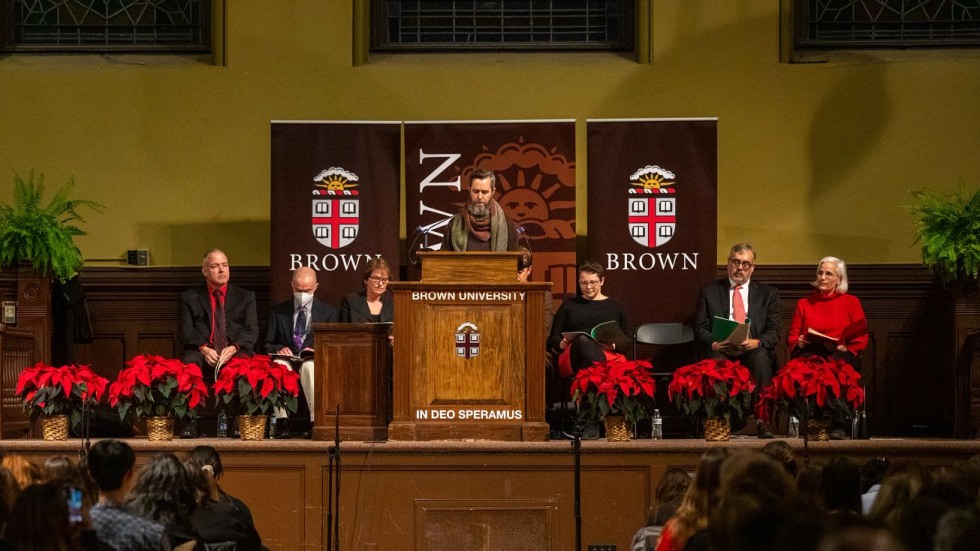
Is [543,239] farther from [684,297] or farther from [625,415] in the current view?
[625,415]

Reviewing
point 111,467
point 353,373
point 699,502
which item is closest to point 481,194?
point 353,373

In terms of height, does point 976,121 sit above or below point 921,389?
above

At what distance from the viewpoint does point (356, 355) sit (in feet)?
32.9

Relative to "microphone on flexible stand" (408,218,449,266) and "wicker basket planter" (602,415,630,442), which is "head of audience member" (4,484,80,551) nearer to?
"wicker basket planter" (602,415,630,442)

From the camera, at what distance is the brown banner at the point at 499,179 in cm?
1219

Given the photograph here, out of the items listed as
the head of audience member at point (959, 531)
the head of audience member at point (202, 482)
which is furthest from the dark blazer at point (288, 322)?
the head of audience member at point (959, 531)

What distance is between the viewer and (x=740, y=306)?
11.4 metres

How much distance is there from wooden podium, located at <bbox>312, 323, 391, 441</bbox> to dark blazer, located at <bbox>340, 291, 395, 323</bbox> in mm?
1149

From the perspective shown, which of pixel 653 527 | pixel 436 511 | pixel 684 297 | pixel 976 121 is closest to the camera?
pixel 653 527

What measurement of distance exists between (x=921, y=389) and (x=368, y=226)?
16.2 feet

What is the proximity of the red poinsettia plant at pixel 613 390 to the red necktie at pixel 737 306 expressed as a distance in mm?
1580

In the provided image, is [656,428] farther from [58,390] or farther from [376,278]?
[58,390]

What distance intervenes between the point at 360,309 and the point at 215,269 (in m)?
1.24

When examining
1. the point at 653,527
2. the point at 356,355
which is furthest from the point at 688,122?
the point at 653,527
